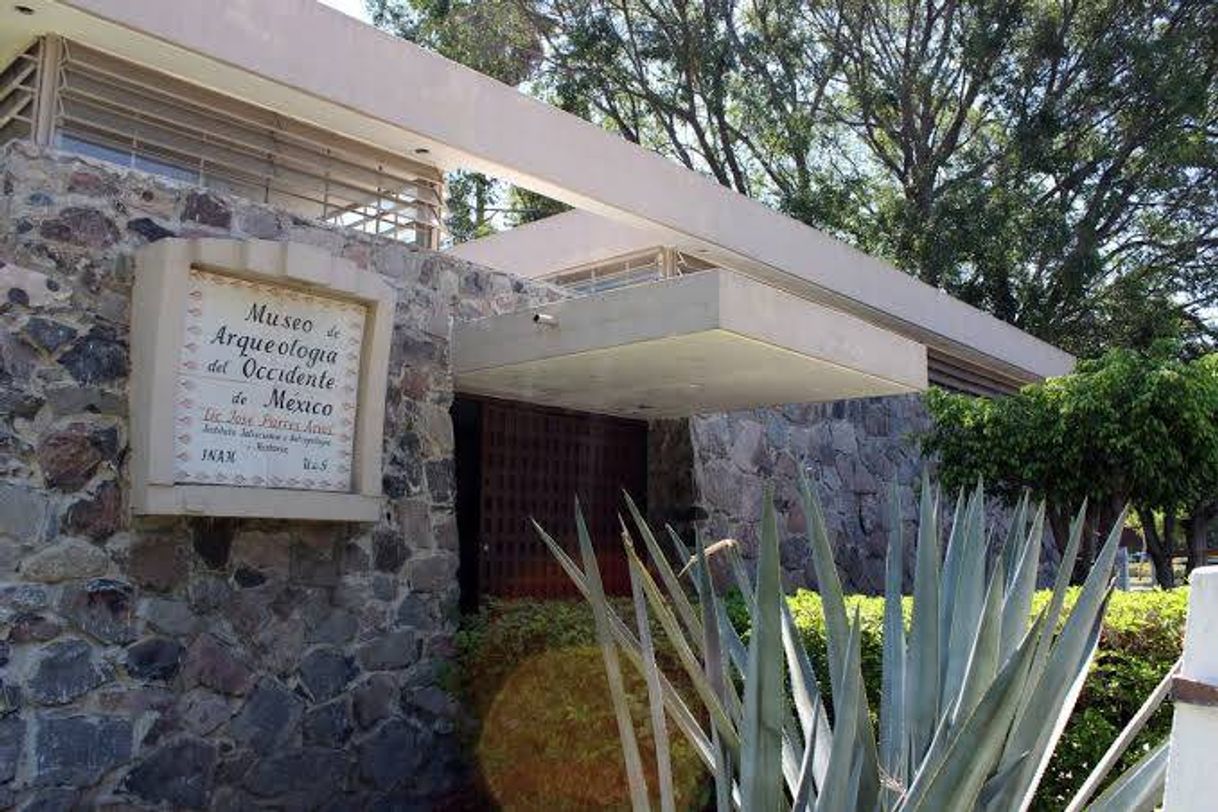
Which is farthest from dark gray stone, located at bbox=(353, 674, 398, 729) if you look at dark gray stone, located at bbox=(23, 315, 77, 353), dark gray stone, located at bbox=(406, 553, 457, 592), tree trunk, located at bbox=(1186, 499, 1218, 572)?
tree trunk, located at bbox=(1186, 499, 1218, 572)

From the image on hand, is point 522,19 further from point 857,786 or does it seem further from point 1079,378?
point 857,786

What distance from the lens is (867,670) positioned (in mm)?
4977

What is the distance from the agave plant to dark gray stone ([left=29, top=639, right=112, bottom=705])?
3.11m

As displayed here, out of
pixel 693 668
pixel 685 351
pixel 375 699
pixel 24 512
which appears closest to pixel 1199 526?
pixel 685 351

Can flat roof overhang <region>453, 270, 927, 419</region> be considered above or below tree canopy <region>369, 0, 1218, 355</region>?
below

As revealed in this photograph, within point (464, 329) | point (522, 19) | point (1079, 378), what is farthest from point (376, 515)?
point (522, 19)

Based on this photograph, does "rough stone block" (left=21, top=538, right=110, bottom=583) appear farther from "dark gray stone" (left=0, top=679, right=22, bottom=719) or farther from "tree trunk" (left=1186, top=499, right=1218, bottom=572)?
"tree trunk" (left=1186, top=499, right=1218, bottom=572)

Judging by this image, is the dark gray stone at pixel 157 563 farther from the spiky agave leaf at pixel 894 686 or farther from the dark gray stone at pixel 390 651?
the spiky agave leaf at pixel 894 686

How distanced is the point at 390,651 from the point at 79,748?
170 cm

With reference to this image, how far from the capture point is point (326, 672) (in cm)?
548

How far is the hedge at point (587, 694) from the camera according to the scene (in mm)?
4422

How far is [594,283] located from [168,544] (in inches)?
172

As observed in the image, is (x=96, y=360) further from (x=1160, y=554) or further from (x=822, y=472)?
(x=1160, y=554)

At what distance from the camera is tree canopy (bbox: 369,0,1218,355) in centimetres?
1644
